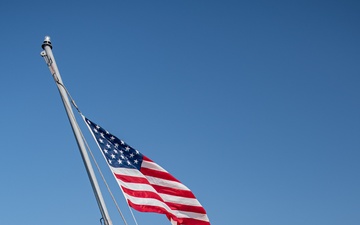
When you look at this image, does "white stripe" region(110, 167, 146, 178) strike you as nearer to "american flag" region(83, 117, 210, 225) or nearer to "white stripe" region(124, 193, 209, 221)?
"american flag" region(83, 117, 210, 225)

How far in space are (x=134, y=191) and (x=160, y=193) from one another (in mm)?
1136

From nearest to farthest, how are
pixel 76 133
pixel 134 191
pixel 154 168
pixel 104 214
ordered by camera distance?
pixel 104 214 → pixel 76 133 → pixel 134 191 → pixel 154 168

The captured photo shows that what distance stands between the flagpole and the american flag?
49.4 inches

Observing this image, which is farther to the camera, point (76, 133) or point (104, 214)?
point (76, 133)

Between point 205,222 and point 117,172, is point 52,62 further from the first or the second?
point 205,222

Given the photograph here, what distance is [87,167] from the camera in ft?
40.6

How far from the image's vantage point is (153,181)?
14.7 m

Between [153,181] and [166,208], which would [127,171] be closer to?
[153,181]

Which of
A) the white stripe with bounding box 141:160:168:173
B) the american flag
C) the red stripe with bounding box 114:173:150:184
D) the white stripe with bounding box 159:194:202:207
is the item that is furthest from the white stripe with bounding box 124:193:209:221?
the white stripe with bounding box 141:160:168:173

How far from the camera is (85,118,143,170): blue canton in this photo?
14.2 metres

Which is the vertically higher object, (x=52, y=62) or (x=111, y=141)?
(x=52, y=62)

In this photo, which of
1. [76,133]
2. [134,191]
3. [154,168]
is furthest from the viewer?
[154,168]

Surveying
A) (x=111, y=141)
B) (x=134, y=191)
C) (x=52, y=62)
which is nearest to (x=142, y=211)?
(x=134, y=191)

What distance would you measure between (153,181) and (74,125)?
3.42m
